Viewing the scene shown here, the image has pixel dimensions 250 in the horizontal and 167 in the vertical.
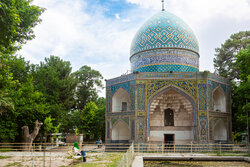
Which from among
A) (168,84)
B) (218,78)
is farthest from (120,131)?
(218,78)

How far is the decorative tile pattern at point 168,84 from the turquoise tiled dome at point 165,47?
6.80 ft

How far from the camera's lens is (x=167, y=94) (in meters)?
17.0

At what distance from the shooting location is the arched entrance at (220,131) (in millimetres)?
16844

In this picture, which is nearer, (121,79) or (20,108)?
(121,79)

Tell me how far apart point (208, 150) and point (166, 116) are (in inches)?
160

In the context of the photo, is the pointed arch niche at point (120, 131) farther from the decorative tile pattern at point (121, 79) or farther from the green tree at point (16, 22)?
the green tree at point (16, 22)

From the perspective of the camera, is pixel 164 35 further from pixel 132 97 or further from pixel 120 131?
pixel 120 131

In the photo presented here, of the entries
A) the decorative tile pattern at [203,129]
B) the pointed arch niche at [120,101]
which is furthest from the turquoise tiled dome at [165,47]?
the decorative tile pattern at [203,129]

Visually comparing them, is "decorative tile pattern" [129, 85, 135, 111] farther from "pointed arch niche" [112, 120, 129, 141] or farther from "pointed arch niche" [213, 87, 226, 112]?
"pointed arch niche" [213, 87, 226, 112]

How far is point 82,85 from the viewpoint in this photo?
2791 cm

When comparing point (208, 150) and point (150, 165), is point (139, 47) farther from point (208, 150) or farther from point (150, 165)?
point (150, 165)

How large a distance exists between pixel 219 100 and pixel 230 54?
5.52m

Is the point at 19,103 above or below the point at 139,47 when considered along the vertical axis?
below

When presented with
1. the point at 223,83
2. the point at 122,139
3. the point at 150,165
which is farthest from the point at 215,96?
the point at 150,165
